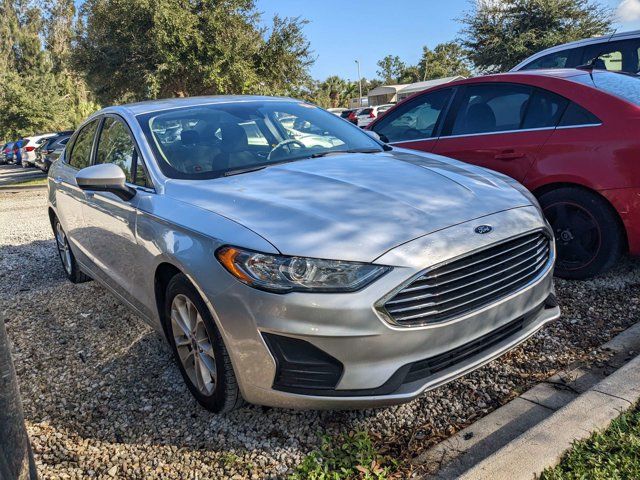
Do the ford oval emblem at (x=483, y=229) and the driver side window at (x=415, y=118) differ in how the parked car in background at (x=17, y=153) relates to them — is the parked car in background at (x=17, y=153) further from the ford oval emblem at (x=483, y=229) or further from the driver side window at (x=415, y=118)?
the ford oval emblem at (x=483, y=229)

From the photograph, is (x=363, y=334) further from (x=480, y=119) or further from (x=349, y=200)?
(x=480, y=119)

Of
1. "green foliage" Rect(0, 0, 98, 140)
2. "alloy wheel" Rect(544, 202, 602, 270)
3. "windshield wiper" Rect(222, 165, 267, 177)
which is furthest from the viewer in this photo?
"green foliage" Rect(0, 0, 98, 140)

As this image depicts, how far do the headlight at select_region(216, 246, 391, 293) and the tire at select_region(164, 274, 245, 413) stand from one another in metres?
0.39

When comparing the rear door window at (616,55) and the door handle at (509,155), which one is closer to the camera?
the door handle at (509,155)

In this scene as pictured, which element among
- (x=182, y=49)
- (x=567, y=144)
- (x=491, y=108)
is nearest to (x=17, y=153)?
(x=182, y=49)

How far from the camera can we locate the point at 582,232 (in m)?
3.88

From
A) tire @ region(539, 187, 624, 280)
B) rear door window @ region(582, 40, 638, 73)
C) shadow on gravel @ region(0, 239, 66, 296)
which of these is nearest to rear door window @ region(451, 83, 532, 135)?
tire @ region(539, 187, 624, 280)

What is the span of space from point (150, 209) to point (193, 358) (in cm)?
84

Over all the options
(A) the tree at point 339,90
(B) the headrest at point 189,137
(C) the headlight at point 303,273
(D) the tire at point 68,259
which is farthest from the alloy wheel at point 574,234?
(A) the tree at point 339,90

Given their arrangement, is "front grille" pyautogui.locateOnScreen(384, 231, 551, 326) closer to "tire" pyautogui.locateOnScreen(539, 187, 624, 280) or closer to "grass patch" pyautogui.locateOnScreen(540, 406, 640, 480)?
"grass patch" pyautogui.locateOnScreen(540, 406, 640, 480)

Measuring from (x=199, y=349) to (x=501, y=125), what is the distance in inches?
123

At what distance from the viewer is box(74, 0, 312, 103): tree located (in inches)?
744

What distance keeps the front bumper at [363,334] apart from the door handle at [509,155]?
198cm

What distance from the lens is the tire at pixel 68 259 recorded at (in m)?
4.92
